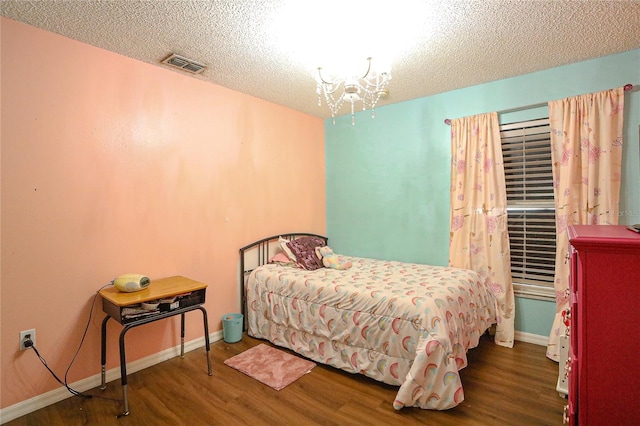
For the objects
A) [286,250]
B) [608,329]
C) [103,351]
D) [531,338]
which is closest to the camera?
[608,329]

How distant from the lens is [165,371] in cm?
254

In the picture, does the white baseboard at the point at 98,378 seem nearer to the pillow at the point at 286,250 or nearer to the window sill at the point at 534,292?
the window sill at the point at 534,292

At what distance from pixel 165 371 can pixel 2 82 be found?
227 cm

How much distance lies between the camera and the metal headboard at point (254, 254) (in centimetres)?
331

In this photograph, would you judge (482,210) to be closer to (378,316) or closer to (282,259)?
(378,316)

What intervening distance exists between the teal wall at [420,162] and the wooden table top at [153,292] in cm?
221

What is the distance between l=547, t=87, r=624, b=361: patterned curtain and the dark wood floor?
647mm

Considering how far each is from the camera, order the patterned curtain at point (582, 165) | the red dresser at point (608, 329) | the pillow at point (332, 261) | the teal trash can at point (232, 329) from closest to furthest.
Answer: the red dresser at point (608, 329), the patterned curtain at point (582, 165), the teal trash can at point (232, 329), the pillow at point (332, 261)

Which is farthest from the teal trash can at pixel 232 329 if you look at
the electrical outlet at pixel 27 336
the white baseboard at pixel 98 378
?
the electrical outlet at pixel 27 336

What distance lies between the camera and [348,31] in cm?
213

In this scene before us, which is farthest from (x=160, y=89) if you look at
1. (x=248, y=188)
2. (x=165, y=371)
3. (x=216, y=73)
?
(x=165, y=371)

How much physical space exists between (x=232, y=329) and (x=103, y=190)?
1.64 m

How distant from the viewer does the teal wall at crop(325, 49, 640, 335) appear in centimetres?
254

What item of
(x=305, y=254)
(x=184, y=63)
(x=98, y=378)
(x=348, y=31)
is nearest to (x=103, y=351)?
(x=98, y=378)
